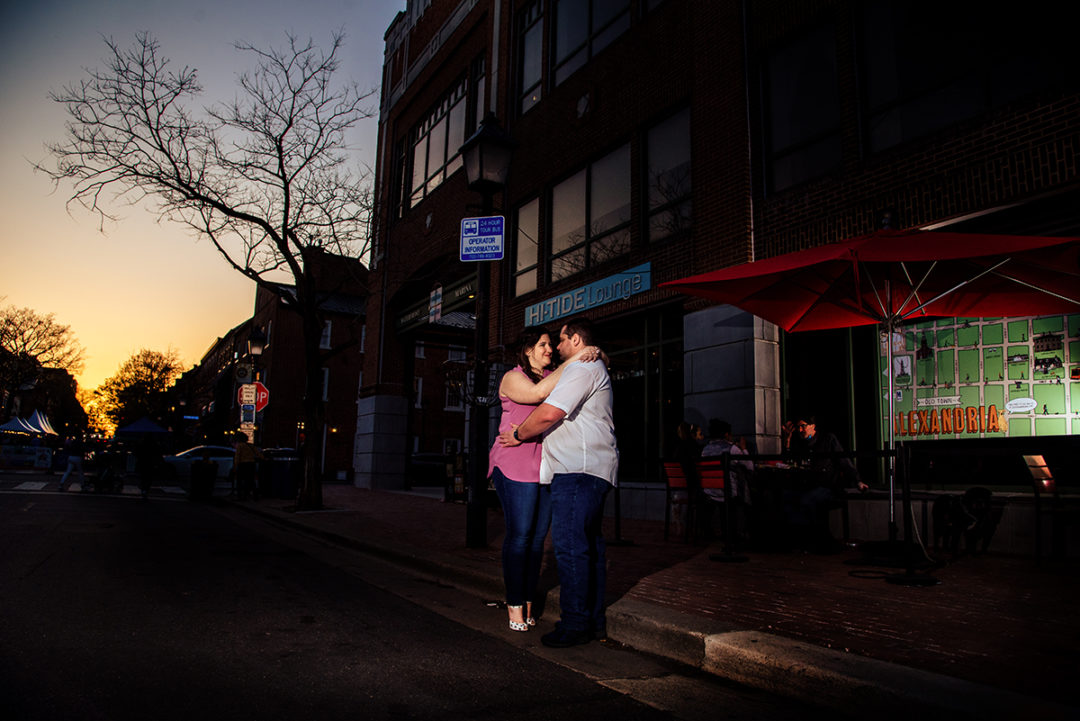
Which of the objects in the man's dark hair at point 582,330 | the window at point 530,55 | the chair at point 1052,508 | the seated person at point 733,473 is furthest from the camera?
the window at point 530,55

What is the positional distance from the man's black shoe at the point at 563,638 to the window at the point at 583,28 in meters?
12.2

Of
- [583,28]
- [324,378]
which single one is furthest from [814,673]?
[324,378]

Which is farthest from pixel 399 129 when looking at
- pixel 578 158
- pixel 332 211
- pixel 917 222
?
pixel 917 222

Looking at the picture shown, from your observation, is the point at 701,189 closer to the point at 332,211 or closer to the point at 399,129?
the point at 332,211

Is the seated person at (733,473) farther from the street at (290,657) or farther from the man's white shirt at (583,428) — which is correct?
the man's white shirt at (583,428)

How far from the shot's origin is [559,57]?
15.4m

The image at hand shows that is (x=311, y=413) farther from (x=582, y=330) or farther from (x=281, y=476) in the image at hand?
(x=582, y=330)

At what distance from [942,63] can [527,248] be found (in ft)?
28.7

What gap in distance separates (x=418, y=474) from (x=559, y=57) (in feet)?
59.2

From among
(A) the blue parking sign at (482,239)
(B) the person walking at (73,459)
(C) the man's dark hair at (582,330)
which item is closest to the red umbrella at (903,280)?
(A) the blue parking sign at (482,239)

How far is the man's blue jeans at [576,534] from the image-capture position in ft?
13.2

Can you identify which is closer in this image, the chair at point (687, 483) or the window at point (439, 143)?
the chair at point (687, 483)

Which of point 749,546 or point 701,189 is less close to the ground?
point 701,189

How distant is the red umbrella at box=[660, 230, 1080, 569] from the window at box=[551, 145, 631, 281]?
5.51 m
